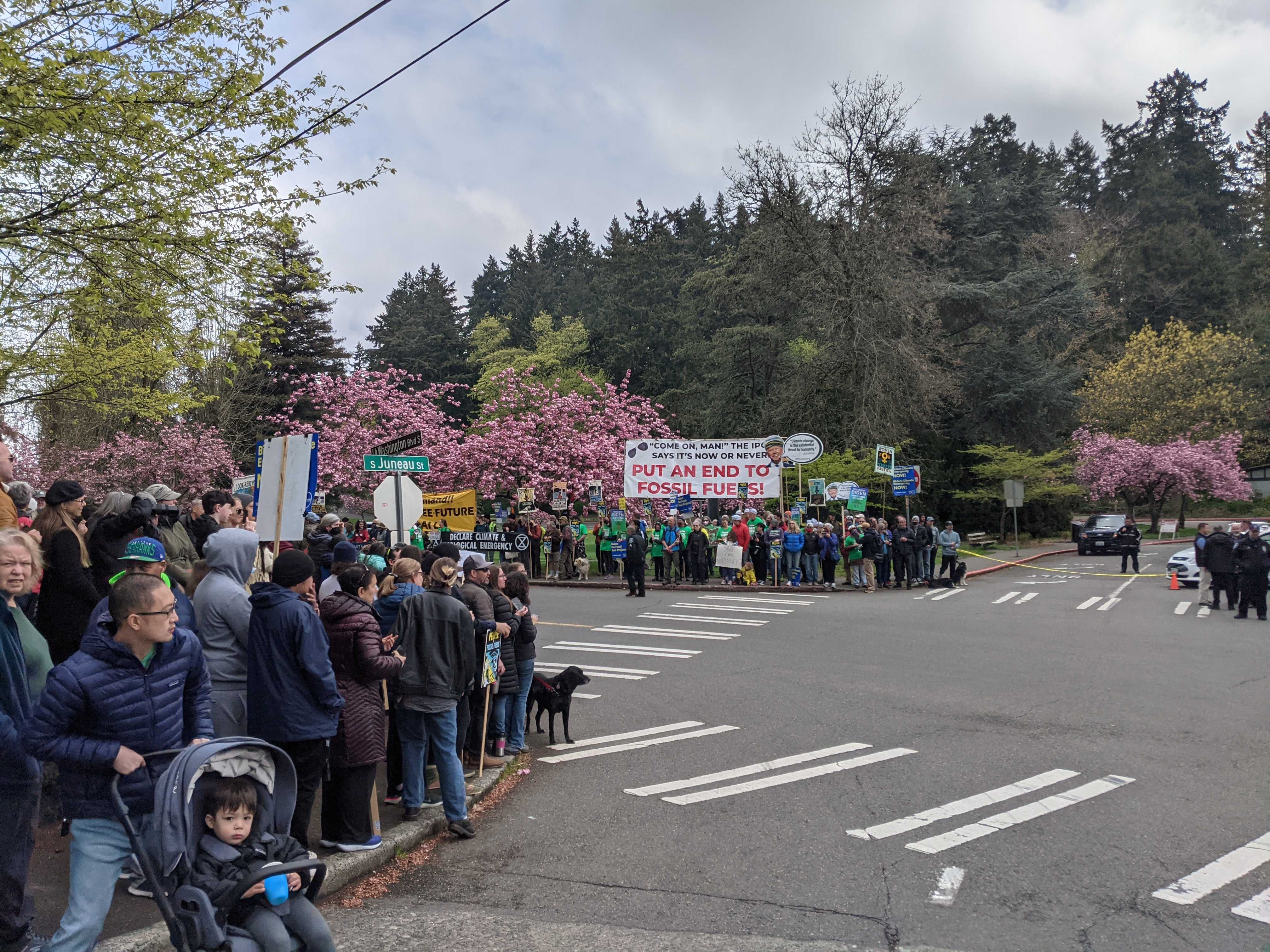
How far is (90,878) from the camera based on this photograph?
3.79 m

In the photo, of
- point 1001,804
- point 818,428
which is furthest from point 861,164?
point 1001,804

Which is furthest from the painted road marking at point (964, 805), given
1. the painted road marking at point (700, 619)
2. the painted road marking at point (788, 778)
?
the painted road marking at point (700, 619)

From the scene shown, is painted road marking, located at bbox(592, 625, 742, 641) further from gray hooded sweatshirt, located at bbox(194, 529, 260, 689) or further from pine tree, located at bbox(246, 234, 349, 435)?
pine tree, located at bbox(246, 234, 349, 435)

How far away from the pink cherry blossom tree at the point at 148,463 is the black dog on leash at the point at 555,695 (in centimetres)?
2856

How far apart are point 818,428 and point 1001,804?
1301 inches

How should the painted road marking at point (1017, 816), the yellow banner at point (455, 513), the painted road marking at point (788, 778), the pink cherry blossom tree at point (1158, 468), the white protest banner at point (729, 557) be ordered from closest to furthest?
the painted road marking at point (1017, 816) < the painted road marking at point (788, 778) < the yellow banner at point (455, 513) < the white protest banner at point (729, 557) < the pink cherry blossom tree at point (1158, 468)

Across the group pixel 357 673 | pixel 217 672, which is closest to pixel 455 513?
pixel 357 673

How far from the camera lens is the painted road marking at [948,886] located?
205 inches

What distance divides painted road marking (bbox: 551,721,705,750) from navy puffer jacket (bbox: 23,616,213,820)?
5.31 m

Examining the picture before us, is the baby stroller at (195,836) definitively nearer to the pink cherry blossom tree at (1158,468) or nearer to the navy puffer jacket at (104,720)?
the navy puffer jacket at (104,720)

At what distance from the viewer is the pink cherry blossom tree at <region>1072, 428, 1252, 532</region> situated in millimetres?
49469

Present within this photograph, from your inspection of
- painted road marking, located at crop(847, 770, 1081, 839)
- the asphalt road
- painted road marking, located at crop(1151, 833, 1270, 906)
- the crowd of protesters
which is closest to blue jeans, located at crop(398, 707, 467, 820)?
the crowd of protesters

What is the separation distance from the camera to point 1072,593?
2306 centimetres

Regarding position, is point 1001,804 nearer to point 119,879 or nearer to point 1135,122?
point 119,879
